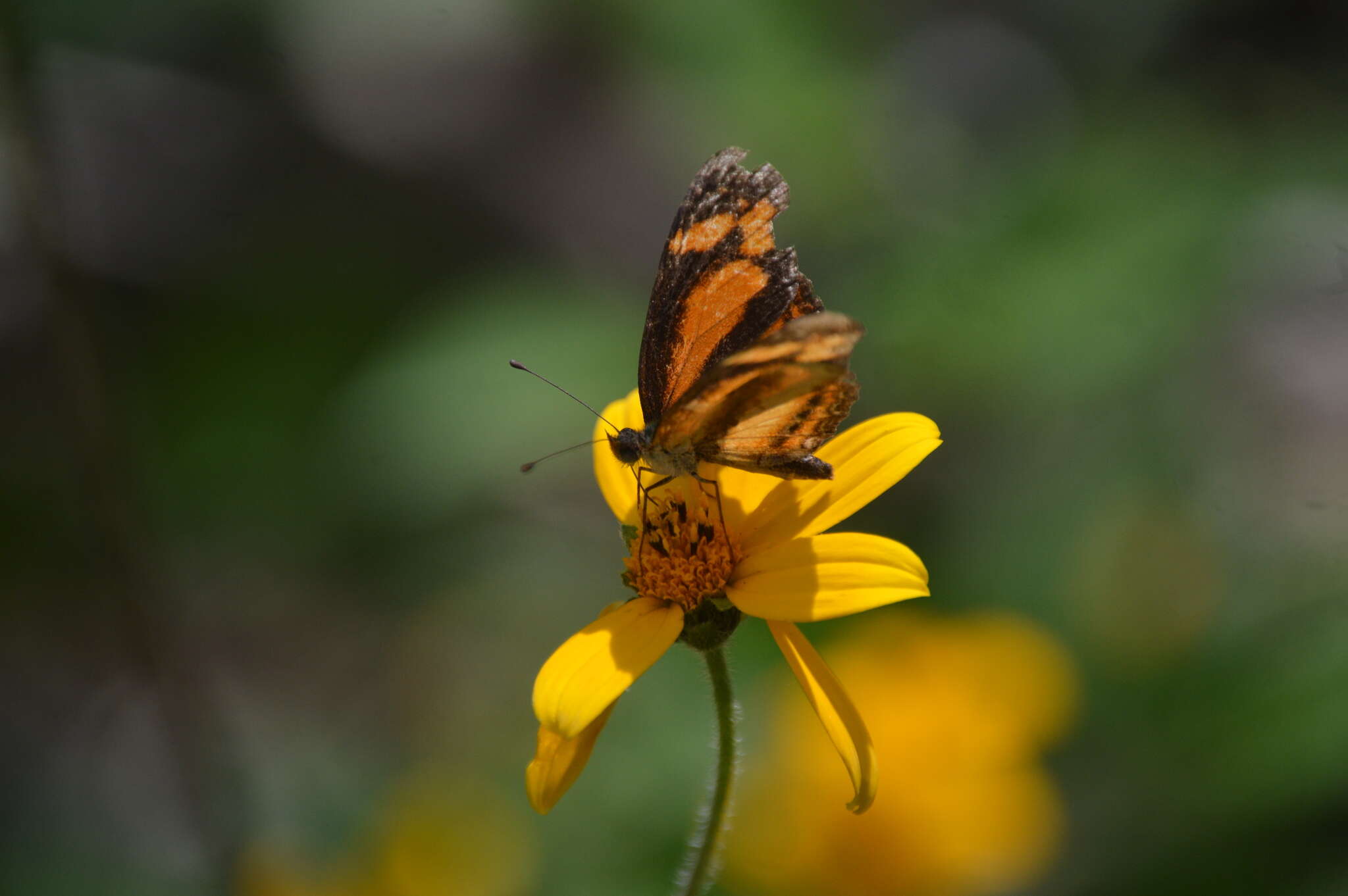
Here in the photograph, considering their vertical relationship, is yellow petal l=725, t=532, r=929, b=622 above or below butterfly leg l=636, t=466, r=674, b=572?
above

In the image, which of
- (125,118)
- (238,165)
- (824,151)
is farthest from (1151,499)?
(125,118)

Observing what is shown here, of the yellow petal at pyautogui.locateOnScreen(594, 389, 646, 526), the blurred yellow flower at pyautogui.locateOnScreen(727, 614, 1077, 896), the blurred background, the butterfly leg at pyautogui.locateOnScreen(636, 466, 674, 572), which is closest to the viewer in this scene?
the butterfly leg at pyautogui.locateOnScreen(636, 466, 674, 572)

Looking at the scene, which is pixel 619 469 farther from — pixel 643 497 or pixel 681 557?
pixel 681 557

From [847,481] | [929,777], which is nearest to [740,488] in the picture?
[847,481]

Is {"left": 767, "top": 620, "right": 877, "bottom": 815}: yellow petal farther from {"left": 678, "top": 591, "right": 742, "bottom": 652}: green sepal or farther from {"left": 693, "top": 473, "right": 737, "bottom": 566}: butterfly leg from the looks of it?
{"left": 693, "top": 473, "right": 737, "bottom": 566}: butterfly leg

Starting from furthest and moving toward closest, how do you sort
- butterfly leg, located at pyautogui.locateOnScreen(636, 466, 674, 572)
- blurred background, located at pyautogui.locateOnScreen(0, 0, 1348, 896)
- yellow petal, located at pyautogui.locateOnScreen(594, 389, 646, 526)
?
1. blurred background, located at pyautogui.locateOnScreen(0, 0, 1348, 896)
2. yellow petal, located at pyautogui.locateOnScreen(594, 389, 646, 526)
3. butterfly leg, located at pyautogui.locateOnScreen(636, 466, 674, 572)

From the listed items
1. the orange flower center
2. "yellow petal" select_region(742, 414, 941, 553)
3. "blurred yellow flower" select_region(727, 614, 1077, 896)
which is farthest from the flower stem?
"blurred yellow flower" select_region(727, 614, 1077, 896)

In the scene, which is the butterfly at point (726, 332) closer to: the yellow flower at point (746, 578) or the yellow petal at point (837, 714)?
the yellow flower at point (746, 578)
